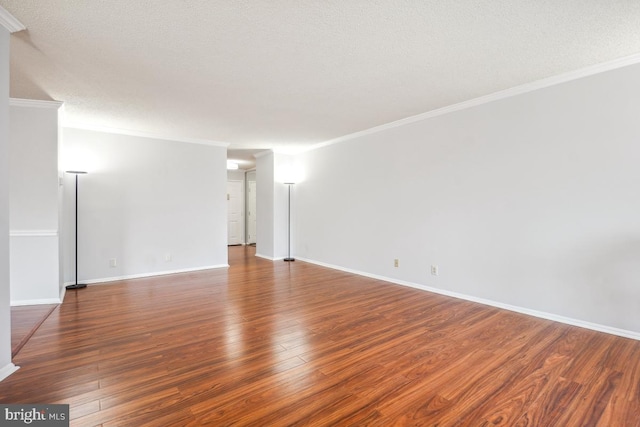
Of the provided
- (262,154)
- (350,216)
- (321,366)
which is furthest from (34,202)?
(350,216)

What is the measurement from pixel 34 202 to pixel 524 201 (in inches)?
219

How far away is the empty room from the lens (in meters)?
1.88

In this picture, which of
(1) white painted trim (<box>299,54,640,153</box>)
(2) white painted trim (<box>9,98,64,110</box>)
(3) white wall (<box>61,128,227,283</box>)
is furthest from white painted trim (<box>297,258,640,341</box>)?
(2) white painted trim (<box>9,98,64,110</box>)

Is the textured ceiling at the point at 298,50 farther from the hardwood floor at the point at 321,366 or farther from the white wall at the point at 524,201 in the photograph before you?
the hardwood floor at the point at 321,366

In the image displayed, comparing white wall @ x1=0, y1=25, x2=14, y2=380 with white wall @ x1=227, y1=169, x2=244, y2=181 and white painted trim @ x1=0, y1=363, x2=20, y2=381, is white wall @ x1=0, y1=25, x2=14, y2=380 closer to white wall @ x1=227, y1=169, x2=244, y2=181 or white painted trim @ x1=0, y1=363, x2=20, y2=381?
white painted trim @ x1=0, y1=363, x2=20, y2=381

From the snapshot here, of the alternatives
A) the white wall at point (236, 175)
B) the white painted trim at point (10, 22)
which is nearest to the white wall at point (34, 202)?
the white painted trim at point (10, 22)

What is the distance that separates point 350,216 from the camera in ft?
17.5

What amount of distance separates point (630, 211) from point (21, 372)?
4999 mm

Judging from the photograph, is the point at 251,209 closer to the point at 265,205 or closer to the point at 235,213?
the point at 235,213

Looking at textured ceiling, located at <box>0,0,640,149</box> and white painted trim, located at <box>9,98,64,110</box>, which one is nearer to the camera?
textured ceiling, located at <box>0,0,640,149</box>

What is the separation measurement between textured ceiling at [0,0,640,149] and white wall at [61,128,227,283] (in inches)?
39.4

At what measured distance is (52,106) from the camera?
3.47 meters

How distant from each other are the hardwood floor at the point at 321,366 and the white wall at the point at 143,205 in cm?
137

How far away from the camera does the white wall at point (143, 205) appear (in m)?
4.47
